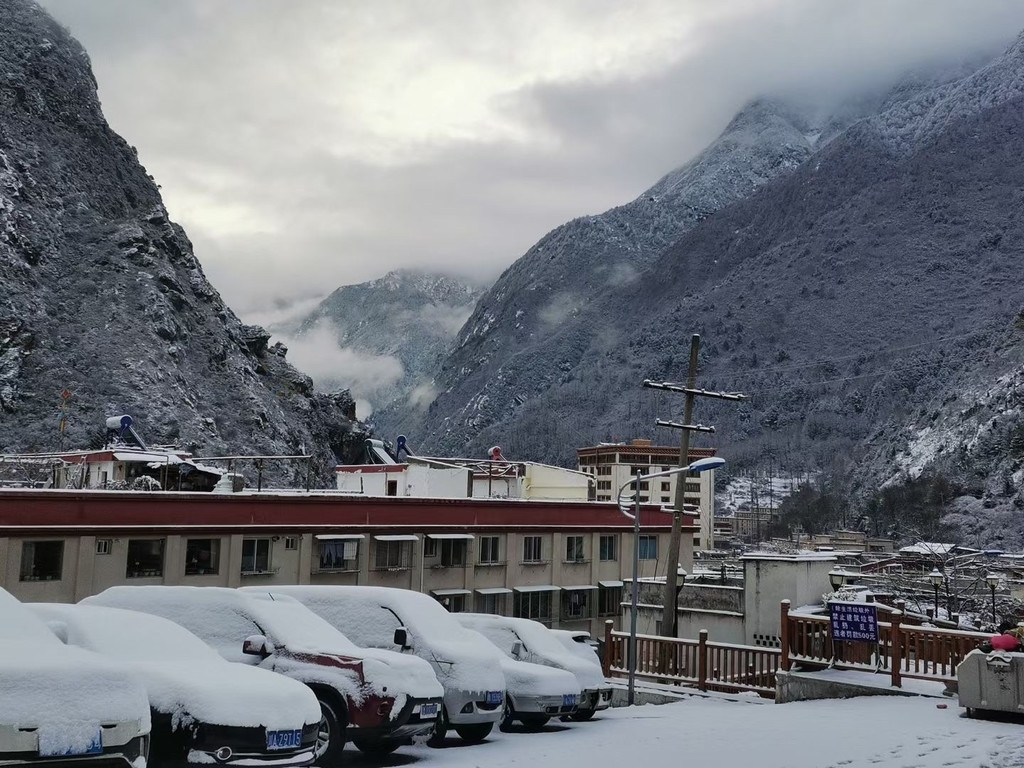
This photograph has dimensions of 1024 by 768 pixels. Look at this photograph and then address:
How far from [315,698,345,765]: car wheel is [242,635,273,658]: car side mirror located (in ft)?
3.08

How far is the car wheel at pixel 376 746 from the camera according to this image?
12786 mm

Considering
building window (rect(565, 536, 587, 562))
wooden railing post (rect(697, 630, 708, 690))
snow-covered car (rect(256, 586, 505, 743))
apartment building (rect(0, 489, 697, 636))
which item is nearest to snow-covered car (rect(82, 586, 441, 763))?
snow-covered car (rect(256, 586, 505, 743))

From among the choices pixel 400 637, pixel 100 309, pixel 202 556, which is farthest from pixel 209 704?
pixel 100 309

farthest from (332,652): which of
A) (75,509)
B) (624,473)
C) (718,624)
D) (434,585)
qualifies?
(624,473)

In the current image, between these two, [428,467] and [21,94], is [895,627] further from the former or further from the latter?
[21,94]

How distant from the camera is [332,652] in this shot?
12844 millimetres

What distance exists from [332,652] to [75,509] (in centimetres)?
1973

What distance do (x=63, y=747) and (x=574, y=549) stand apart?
3778 cm

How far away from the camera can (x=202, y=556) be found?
107 feet

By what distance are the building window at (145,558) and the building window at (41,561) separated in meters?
2.15

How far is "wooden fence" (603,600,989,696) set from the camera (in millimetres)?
17656

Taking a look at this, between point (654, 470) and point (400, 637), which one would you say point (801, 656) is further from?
point (654, 470)

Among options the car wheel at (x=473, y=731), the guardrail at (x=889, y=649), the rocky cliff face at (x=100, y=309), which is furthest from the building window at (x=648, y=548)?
the rocky cliff face at (x=100, y=309)

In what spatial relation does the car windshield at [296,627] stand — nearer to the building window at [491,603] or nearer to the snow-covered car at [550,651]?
the snow-covered car at [550,651]
